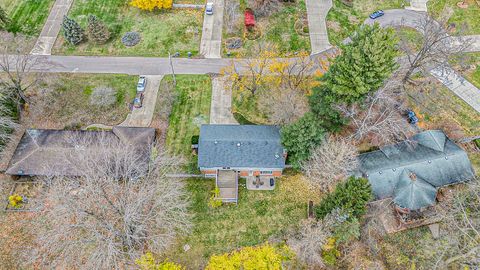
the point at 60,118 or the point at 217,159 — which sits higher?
the point at 217,159

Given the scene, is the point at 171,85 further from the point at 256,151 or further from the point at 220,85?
the point at 256,151

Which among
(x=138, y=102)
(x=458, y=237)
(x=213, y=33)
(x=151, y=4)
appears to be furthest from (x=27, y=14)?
(x=458, y=237)

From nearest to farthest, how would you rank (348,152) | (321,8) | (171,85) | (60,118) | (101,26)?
(348,152)
(60,118)
(171,85)
(101,26)
(321,8)

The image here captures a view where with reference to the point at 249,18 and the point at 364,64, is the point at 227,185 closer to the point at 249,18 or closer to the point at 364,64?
the point at 364,64

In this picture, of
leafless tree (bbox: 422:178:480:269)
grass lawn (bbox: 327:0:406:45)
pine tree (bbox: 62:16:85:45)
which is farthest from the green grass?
leafless tree (bbox: 422:178:480:269)

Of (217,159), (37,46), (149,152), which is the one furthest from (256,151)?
(37,46)

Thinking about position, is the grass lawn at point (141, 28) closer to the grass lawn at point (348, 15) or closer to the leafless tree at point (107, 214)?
the leafless tree at point (107, 214)

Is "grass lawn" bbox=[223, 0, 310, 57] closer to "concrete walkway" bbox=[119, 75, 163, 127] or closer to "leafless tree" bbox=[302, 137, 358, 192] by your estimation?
"concrete walkway" bbox=[119, 75, 163, 127]

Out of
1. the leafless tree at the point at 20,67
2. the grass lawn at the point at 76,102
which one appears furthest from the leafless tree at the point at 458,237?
the leafless tree at the point at 20,67
